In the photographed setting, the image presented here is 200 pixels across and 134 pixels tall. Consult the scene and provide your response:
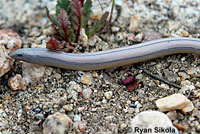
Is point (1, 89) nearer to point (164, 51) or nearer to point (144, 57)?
point (144, 57)

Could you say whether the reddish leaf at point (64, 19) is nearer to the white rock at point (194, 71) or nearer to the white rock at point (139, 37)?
the white rock at point (139, 37)

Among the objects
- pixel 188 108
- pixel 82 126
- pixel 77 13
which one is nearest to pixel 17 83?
pixel 82 126

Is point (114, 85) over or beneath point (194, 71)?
beneath

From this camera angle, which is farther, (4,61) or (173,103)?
(4,61)

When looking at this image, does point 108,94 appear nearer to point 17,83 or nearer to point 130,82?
point 130,82

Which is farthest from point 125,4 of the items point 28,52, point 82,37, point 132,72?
point 28,52

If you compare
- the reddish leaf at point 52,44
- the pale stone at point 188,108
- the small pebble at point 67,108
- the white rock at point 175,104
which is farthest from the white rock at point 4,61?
the pale stone at point 188,108

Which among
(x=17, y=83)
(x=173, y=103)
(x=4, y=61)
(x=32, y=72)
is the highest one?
(x=4, y=61)
